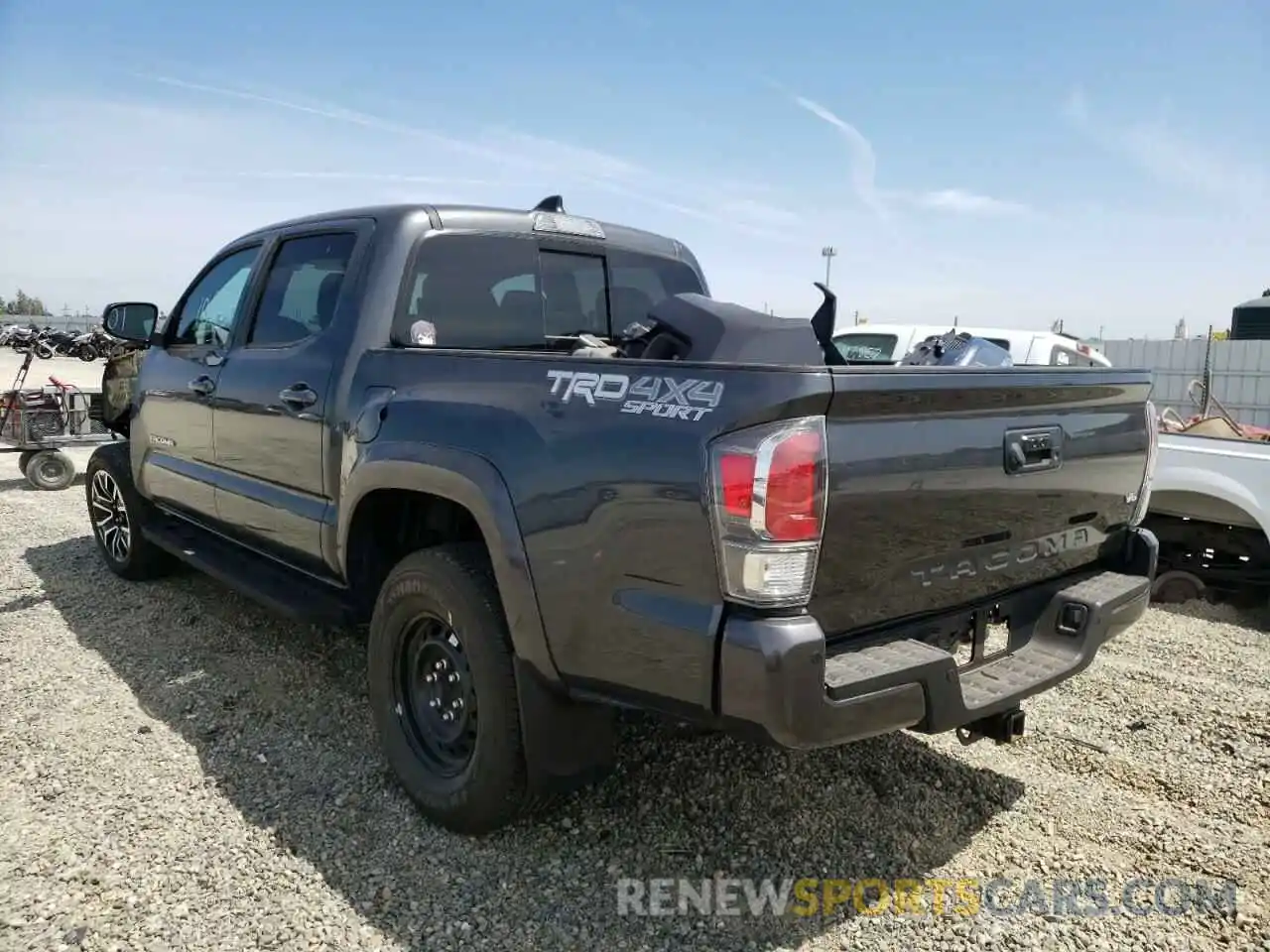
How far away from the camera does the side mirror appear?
203 inches

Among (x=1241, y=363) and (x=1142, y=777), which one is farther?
(x=1241, y=363)

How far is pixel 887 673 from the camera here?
85.0 inches

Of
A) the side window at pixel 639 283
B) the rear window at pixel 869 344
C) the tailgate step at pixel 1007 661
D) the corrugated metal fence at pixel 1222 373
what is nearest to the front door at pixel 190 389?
the side window at pixel 639 283

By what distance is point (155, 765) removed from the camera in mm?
3303

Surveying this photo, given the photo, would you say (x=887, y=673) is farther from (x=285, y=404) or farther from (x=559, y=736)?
(x=285, y=404)

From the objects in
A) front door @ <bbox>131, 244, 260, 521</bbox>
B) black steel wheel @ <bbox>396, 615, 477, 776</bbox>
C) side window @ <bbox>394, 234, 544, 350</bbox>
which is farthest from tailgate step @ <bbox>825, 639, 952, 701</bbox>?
front door @ <bbox>131, 244, 260, 521</bbox>

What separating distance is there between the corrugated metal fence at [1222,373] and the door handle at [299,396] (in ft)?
51.2

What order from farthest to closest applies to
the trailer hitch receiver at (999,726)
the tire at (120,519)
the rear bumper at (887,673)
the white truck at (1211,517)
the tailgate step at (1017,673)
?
the tire at (120,519), the white truck at (1211,517), the trailer hitch receiver at (999,726), the tailgate step at (1017,673), the rear bumper at (887,673)

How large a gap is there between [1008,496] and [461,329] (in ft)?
6.89

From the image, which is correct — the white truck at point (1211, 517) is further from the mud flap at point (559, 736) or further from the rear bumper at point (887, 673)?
the mud flap at point (559, 736)

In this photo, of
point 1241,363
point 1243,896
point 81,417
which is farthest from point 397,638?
point 1241,363

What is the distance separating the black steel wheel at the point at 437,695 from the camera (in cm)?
Result: 291

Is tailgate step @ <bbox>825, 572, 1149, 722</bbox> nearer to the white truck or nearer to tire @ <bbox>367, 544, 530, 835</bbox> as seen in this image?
tire @ <bbox>367, 544, 530, 835</bbox>

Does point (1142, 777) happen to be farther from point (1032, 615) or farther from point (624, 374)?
point (624, 374)
